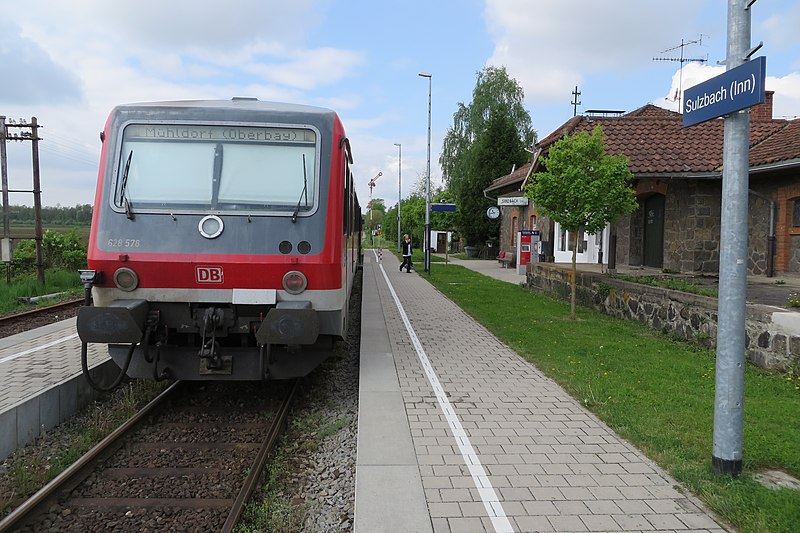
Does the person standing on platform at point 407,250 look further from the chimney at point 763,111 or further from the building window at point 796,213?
the building window at point 796,213

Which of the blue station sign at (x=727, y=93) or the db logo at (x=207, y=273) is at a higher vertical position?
the blue station sign at (x=727, y=93)

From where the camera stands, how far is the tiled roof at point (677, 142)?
14.1 metres

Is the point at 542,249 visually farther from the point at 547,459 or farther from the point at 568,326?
the point at 547,459

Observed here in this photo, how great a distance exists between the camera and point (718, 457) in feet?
13.6

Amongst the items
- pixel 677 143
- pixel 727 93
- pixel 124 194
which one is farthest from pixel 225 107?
pixel 677 143

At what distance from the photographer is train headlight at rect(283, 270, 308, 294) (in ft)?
19.1

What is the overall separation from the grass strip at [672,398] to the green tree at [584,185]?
1.96m

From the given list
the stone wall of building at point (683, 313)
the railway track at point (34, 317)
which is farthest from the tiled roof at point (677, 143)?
the railway track at point (34, 317)

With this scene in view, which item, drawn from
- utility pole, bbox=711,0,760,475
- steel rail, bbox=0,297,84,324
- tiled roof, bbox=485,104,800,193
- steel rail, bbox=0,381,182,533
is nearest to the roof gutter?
tiled roof, bbox=485,104,800,193

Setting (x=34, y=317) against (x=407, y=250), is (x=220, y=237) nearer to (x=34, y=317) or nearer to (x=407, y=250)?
(x=34, y=317)

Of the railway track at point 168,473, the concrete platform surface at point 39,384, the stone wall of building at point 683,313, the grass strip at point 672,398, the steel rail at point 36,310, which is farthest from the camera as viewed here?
the steel rail at point 36,310

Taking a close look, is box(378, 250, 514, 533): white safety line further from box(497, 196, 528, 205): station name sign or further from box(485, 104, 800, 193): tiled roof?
box(497, 196, 528, 205): station name sign

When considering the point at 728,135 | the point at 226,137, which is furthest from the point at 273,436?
the point at 728,135

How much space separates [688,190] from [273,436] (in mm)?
12734
